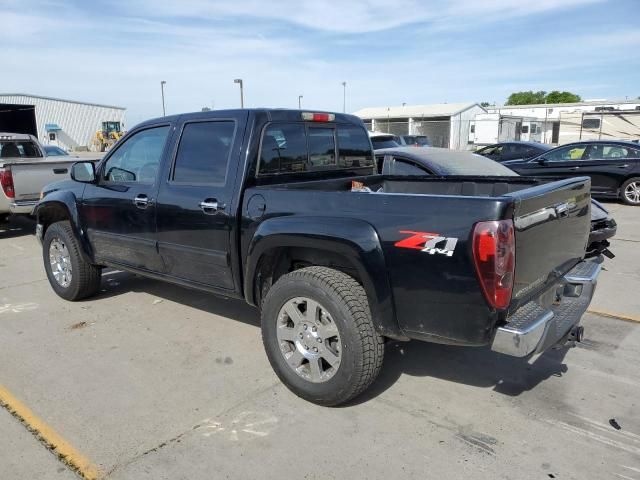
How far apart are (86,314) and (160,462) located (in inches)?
110

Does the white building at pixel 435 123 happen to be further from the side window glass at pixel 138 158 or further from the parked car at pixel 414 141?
the side window glass at pixel 138 158

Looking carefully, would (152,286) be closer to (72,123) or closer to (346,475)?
(346,475)

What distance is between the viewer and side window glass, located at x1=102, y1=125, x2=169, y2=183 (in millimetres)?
4547

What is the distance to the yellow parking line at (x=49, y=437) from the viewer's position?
2.84 metres

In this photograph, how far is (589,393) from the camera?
11.7 feet

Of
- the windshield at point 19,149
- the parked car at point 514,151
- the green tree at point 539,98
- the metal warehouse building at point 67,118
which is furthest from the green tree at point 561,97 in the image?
the windshield at point 19,149

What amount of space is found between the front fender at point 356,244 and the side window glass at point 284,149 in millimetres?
686

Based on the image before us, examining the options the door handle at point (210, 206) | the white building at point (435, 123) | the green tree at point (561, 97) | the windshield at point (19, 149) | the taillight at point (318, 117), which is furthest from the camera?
the green tree at point (561, 97)

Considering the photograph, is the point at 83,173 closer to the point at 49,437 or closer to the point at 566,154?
the point at 49,437

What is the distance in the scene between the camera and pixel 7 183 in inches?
343

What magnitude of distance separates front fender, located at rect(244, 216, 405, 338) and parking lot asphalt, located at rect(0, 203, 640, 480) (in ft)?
2.30

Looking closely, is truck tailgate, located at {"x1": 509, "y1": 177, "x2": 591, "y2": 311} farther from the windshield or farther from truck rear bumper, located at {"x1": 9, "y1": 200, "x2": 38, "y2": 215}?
the windshield

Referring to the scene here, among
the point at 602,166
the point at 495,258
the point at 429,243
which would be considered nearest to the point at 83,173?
the point at 429,243

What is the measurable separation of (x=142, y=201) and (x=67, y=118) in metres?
55.8
